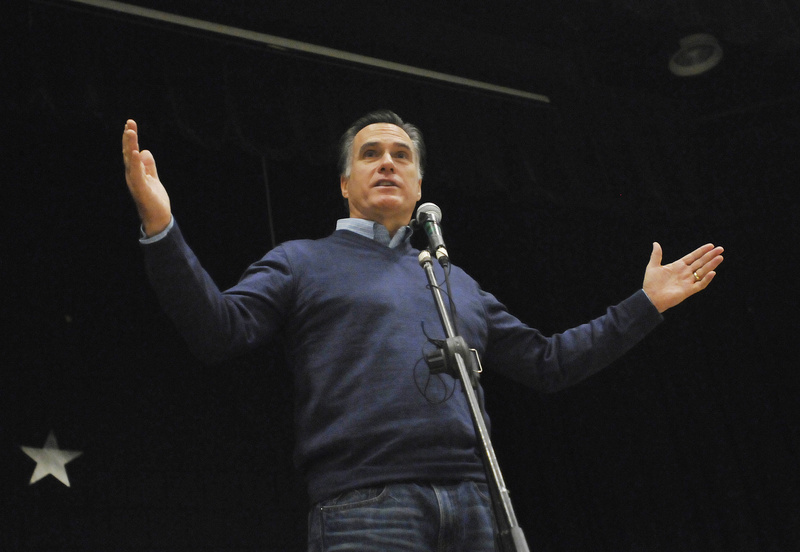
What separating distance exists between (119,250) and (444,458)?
226 cm

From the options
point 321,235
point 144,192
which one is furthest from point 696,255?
point 321,235

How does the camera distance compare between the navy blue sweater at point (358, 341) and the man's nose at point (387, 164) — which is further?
the man's nose at point (387, 164)

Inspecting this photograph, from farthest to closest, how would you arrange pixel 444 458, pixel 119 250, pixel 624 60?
1. pixel 624 60
2. pixel 119 250
3. pixel 444 458

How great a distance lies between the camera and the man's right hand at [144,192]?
1.30 m

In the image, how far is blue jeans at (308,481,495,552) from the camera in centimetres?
131

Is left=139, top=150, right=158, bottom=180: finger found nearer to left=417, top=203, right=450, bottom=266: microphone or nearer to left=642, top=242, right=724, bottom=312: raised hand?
left=417, top=203, right=450, bottom=266: microphone

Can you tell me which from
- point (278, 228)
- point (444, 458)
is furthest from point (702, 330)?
point (444, 458)

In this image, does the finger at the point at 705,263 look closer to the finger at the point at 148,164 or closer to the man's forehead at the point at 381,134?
the man's forehead at the point at 381,134

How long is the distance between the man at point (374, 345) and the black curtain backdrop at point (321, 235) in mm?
1545

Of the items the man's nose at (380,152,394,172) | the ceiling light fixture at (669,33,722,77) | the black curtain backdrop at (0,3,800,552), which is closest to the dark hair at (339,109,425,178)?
the man's nose at (380,152,394,172)

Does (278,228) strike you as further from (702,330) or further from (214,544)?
(702,330)

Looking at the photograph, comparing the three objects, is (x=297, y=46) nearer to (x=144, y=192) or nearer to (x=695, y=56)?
(x=695, y=56)

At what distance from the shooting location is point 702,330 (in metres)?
4.35

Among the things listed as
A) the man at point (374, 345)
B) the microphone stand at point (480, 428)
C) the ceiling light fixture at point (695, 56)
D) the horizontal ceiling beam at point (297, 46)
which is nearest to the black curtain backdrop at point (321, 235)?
the horizontal ceiling beam at point (297, 46)
